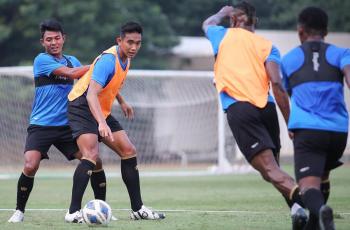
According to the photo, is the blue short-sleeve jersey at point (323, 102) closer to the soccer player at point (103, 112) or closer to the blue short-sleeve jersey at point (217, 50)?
the blue short-sleeve jersey at point (217, 50)

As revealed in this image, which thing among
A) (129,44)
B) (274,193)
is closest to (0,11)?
(274,193)

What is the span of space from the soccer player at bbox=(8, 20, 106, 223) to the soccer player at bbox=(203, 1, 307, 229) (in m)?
2.32

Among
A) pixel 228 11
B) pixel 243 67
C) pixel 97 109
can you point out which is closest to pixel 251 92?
Answer: pixel 243 67

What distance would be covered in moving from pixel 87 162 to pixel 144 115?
55.8ft

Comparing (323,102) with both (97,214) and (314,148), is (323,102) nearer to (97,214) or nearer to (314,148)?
(314,148)

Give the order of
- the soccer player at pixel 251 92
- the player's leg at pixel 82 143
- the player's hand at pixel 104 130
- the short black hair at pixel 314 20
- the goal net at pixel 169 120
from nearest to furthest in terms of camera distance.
Answer: the short black hair at pixel 314 20 → the soccer player at pixel 251 92 → the player's hand at pixel 104 130 → the player's leg at pixel 82 143 → the goal net at pixel 169 120

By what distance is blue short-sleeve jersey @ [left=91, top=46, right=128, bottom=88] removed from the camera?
9922 millimetres

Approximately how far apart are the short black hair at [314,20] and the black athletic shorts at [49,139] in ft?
12.3

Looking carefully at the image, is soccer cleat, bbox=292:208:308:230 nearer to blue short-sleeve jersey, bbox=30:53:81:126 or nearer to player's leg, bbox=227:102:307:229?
player's leg, bbox=227:102:307:229

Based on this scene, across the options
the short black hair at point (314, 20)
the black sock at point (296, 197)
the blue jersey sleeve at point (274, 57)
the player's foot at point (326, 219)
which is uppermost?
the short black hair at point (314, 20)

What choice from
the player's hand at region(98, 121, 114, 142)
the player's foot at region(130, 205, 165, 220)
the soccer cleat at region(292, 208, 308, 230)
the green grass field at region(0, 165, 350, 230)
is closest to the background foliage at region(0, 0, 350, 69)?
the green grass field at region(0, 165, 350, 230)

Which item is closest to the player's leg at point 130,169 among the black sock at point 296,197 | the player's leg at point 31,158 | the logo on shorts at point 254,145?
the player's leg at point 31,158

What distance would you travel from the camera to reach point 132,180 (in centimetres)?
1048

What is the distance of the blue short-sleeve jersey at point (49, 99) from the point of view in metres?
10.7
